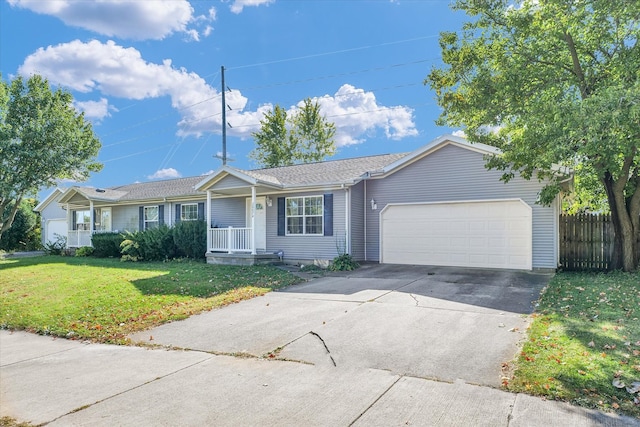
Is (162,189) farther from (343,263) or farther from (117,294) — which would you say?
(117,294)

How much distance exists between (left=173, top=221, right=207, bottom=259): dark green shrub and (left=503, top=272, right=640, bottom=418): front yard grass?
12379 millimetres

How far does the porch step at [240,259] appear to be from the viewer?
1421 centimetres

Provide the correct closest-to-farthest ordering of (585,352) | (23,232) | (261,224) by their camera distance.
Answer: (585,352)
(261,224)
(23,232)

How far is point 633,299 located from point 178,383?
310 inches

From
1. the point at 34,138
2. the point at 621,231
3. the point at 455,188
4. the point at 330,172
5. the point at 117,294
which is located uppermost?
the point at 34,138

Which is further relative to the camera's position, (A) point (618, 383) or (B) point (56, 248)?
Answer: (B) point (56, 248)

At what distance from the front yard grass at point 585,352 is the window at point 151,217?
17.4 m

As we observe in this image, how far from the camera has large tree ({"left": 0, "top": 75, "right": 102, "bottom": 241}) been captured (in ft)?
55.0

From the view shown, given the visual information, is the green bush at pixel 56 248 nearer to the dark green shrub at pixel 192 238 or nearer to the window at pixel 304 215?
the dark green shrub at pixel 192 238

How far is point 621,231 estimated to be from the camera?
432 inches

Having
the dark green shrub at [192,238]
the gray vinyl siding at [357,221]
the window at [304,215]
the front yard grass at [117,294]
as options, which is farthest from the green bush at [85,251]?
the gray vinyl siding at [357,221]

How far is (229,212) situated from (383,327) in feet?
39.3

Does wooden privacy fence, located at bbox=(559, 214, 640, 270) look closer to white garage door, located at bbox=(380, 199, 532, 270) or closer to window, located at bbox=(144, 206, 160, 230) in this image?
white garage door, located at bbox=(380, 199, 532, 270)

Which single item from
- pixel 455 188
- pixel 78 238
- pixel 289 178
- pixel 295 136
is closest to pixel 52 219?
pixel 78 238
